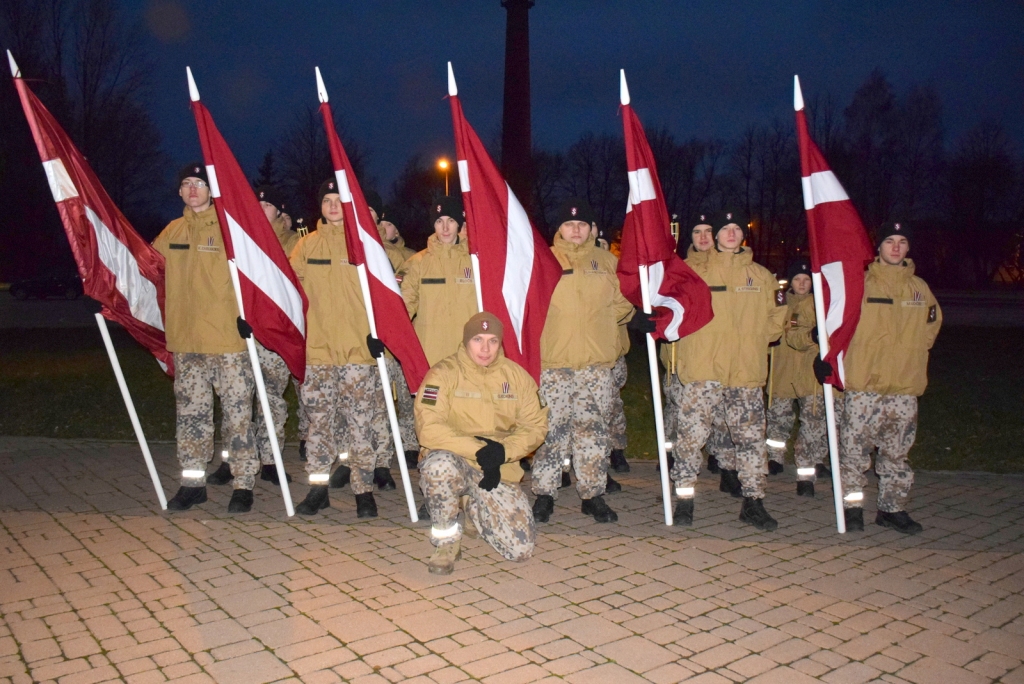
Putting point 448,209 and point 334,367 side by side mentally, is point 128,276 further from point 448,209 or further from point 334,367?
point 448,209

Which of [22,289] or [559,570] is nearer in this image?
[559,570]

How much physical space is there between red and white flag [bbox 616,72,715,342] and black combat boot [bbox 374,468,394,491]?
2.73 metres

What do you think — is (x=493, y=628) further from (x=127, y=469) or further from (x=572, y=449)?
(x=127, y=469)

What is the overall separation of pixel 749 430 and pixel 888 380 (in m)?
1.06

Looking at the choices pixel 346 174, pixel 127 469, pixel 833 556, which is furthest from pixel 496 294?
pixel 127 469

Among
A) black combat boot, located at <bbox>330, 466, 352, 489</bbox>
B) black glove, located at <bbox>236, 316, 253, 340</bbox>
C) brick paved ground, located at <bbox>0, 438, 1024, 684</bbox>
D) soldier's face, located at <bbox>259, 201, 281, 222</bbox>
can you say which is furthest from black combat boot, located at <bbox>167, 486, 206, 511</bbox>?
soldier's face, located at <bbox>259, 201, 281, 222</bbox>

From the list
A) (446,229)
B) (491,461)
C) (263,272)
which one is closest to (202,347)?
(263,272)

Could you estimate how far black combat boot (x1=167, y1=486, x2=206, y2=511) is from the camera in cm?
691

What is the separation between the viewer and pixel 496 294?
20.9 feet

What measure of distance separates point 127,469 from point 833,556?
624 cm

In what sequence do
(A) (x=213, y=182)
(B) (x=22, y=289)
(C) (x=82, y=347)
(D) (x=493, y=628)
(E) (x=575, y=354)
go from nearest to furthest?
(D) (x=493, y=628) < (A) (x=213, y=182) < (E) (x=575, y=354) < (C) (x=82, y=347) < (B) (x=22, y=289)

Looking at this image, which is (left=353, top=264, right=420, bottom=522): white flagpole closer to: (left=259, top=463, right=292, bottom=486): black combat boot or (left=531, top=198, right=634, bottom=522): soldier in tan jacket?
(left=531, top=198, right=634, bottom=522): soldier in tan jacket

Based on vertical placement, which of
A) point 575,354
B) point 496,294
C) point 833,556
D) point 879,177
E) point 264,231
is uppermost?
point 879,177

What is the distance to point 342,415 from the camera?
7.05 metres
